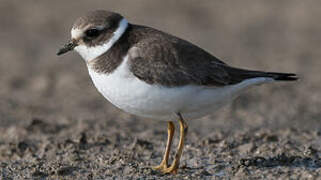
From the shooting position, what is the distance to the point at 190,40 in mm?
15820

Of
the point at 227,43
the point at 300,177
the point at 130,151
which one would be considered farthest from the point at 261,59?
the point at 300,177

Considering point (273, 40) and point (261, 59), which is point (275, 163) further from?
point (273, 40)

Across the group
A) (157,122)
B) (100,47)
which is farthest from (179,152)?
(157,122)

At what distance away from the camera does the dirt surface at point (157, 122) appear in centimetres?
778

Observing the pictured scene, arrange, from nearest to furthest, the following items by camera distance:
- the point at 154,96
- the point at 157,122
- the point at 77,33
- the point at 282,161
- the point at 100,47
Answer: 1. the point at 154,96
2. the point at 100,47
3. the point at 77,33
4. the point at 282,161
5. the point at 157,122

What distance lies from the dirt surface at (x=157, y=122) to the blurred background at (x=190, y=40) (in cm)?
3

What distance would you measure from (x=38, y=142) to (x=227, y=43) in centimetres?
766

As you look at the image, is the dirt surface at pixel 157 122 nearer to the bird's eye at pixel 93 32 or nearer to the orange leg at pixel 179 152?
the orange leg at pixel 179 152

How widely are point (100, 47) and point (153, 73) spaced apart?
721 mm

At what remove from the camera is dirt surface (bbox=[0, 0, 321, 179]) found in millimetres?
7781

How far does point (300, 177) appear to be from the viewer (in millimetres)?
6980

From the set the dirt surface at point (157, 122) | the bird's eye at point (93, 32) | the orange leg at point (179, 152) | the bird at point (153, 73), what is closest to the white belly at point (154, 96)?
the bird at point (153, 73)

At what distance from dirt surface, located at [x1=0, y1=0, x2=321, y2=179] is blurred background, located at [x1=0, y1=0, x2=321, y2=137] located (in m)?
0.03

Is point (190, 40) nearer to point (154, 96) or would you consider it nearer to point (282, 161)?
point (282, 161)
